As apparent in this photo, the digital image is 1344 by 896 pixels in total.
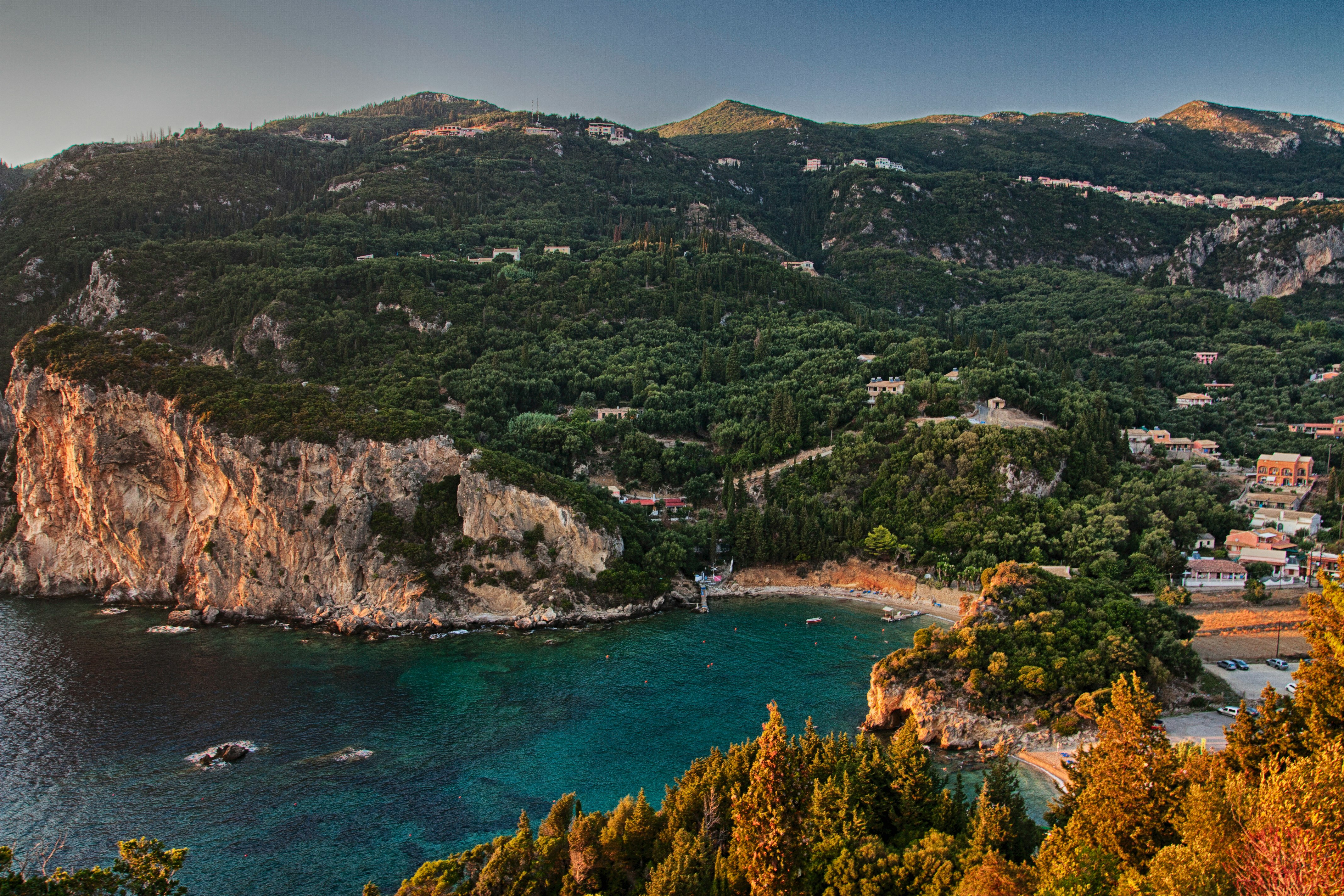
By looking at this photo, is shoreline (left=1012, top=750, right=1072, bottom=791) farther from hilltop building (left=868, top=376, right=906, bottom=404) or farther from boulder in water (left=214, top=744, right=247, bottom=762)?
hilltop building (left=868, top=376, right=906, bottom=404)

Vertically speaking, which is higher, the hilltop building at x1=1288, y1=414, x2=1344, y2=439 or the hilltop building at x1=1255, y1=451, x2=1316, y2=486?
the hilltop building at x1=1288, y1=414, x2=1344, y2=439

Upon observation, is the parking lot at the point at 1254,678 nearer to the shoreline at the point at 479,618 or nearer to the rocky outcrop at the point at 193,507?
the shoreline at the point at 479,618

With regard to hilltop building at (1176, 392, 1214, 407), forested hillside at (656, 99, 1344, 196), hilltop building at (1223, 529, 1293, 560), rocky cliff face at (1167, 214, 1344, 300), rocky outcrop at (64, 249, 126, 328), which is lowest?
hilltop building at (1223, 529, 1293, 560)

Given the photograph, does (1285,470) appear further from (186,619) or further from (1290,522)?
(186,619)

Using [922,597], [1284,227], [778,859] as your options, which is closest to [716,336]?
[922,597]

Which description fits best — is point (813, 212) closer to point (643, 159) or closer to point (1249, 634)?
point (643, 159)

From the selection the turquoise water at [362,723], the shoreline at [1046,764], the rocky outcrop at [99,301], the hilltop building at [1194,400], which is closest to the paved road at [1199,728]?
the shoreline at [1046,764]

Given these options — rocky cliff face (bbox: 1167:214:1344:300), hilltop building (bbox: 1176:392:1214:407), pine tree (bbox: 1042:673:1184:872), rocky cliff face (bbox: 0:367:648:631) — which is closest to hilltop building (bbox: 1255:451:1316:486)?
hilltop building (bbox: 1176:392:1214:407)
